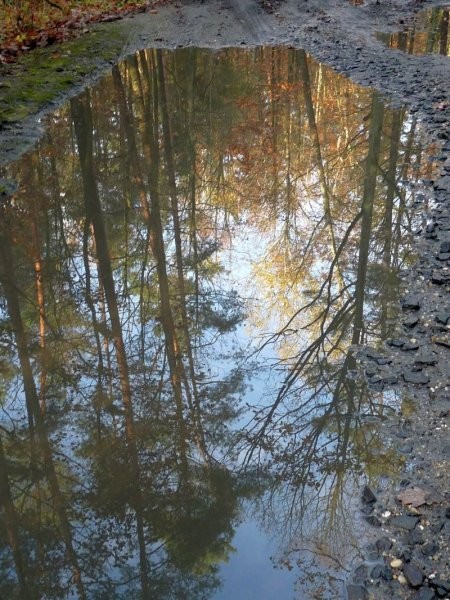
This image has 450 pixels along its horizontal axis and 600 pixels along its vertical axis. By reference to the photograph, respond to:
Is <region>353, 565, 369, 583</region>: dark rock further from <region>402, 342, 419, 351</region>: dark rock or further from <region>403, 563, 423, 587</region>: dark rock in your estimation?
<region>402, 342, 419, 351</region>: dark rock

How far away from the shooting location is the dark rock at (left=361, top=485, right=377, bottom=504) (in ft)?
11.9

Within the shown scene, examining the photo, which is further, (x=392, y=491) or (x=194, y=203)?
(x=194, y=203)

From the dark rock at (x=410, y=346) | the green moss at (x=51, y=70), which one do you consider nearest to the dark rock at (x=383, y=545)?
the dark rock at (x=410, y=346)

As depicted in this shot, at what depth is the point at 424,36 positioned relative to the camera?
17.7 metres

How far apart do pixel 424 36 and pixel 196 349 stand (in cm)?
1603

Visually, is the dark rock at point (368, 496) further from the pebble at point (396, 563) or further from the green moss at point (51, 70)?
the green moss at point (51, 70)

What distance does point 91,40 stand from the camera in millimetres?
16391

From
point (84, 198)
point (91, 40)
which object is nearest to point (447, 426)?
point (84, 198)

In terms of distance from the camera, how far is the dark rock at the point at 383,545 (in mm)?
3264

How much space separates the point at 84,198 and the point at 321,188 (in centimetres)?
369

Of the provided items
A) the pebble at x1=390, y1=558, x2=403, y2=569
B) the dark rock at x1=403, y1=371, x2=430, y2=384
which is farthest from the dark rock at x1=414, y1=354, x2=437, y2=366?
the pebble at x1=390, y1=558, x2=403, y2=569

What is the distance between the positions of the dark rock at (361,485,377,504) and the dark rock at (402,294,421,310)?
2.33m

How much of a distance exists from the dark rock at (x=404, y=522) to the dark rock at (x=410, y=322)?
7.14 feet

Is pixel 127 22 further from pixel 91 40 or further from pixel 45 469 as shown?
pixel 45 469
